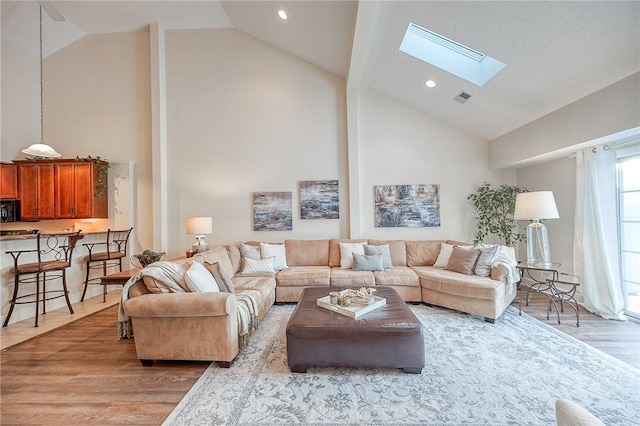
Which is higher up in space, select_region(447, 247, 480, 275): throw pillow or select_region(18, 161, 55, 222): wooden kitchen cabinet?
select_region(18, 161, 55, 222): wooden kitchen cabinet

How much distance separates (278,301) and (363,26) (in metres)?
3.77

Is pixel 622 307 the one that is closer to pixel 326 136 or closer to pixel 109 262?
pixel 326 136

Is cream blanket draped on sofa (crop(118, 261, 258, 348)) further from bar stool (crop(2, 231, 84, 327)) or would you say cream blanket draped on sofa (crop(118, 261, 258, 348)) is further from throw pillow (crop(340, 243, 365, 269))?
throw pillow (crop(340, 243, 365, 269))

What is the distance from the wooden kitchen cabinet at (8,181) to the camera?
4.78m

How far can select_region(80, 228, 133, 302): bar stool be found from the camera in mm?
4414

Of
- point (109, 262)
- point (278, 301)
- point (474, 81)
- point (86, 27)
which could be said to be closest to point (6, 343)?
point (109, 262)

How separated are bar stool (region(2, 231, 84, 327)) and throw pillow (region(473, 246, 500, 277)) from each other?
18.3 ft

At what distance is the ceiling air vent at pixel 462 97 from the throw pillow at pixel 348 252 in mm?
2749

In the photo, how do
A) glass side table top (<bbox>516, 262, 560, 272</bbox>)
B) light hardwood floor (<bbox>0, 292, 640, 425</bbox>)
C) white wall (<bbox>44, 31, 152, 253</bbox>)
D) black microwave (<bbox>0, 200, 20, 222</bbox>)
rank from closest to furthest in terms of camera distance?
light hardwood floor (<bbox>0, 292, 640, 425</bbox>) → glass side table top (<bbox>516, 262, 560, 272</bbox>) → black microwave (<bbox>0, 200, 20, 222</bbox>) → white wall (<bbox>44, 31, 152, 253</bbox>)

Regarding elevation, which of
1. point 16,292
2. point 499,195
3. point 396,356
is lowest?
point 396,356

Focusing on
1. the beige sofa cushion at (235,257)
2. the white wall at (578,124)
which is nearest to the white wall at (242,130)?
the beige sofa cushion at (235,257)

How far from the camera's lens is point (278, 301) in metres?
4.00

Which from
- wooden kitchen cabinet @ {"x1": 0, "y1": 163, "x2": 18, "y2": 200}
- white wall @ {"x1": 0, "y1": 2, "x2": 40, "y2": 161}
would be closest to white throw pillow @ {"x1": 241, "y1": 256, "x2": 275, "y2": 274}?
wooden kitchen cabinet @ {"x1": 0, "y1": 163, "x2": 18, "y2": 200}

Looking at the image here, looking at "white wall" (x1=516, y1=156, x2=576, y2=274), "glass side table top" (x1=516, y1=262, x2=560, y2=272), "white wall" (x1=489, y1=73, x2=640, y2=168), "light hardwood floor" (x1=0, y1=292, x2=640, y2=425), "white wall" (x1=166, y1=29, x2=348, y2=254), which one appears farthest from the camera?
"white wall" (x1=166, y1=29, x2=348, y2=254)
